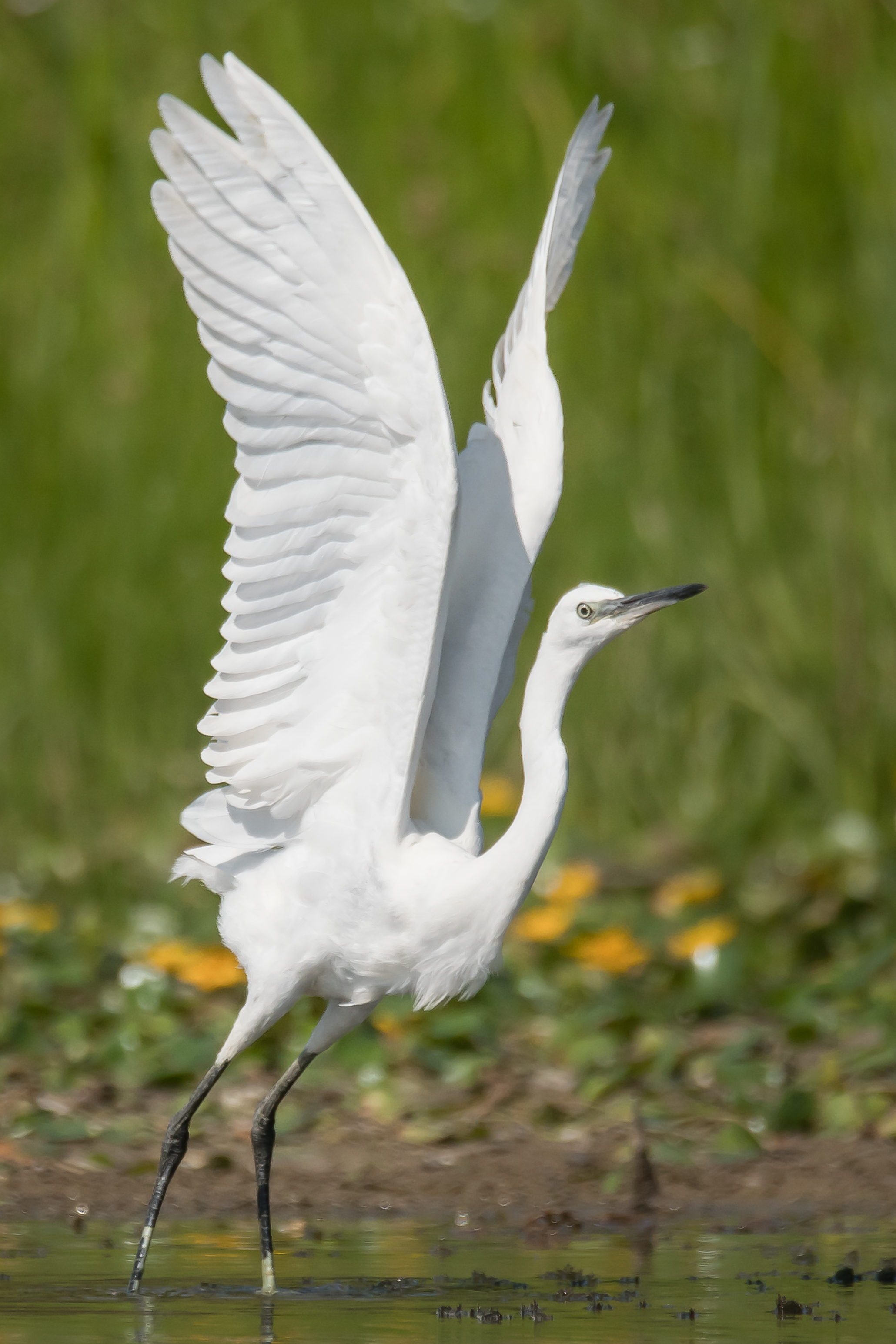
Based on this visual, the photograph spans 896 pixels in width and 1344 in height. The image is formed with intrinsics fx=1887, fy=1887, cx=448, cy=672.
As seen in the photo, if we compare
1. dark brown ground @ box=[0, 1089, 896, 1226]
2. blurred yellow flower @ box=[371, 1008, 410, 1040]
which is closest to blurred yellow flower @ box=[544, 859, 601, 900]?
blurred yellow flower @ box=[371, 1008, 410, 1040]

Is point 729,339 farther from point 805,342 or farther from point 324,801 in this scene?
point 324,801

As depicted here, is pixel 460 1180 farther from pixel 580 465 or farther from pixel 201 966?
pixel 580 465

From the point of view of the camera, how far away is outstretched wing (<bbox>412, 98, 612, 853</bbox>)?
4.11 m

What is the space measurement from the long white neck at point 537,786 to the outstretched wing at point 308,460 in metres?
0.24

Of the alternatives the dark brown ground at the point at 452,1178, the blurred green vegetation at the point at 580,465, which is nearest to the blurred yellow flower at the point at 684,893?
the blurred green vegetation at the point at 580,465

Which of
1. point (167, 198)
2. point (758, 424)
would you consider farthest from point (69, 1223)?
point (758, 424)

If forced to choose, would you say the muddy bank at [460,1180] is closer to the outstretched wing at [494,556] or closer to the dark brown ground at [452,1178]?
the dark brown ground at [452,1178]

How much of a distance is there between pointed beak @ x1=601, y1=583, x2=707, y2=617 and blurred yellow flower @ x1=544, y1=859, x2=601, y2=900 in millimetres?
2164

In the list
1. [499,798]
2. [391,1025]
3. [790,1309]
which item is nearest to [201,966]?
[391,1025]

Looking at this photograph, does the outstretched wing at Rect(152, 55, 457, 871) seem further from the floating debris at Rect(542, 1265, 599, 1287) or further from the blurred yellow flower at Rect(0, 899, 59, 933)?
the blurred yellow flower at Rect(0, 899, 59, 933)

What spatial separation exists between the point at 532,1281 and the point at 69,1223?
4.28 feet

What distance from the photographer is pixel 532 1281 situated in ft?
12.5

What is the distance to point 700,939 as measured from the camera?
18.8 feet

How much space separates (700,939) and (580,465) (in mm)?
2804
